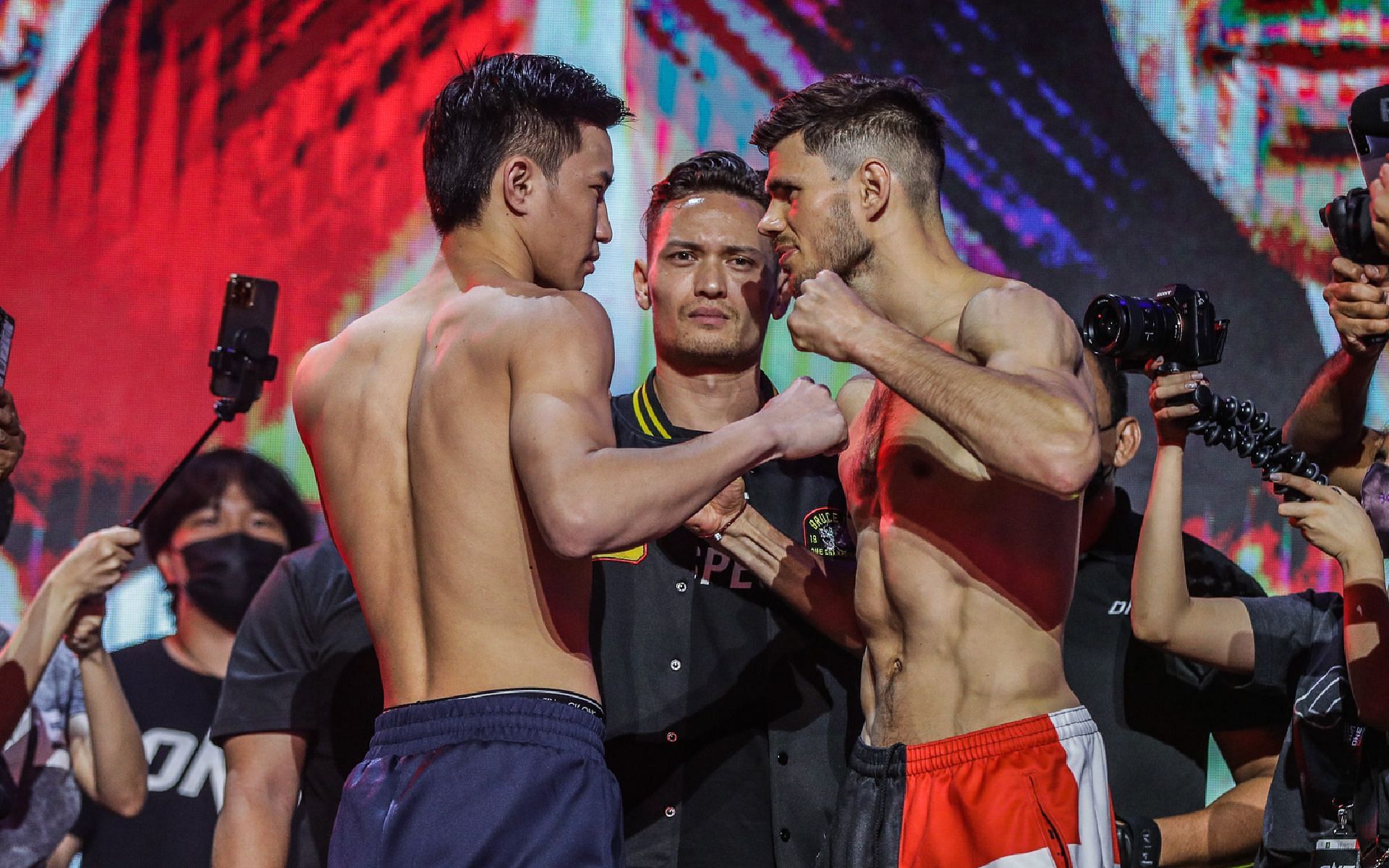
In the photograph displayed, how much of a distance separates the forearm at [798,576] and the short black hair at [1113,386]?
791 mm

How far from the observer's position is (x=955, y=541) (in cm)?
207

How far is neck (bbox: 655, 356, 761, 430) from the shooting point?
2.90 meters

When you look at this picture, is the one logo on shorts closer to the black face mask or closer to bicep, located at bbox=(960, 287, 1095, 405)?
bicep, located at bbox=(960, 287, 1095, 405)

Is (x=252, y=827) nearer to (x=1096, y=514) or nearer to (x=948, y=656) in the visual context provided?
(x=948, y=656)

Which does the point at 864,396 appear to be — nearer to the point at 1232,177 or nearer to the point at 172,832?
the point at 1232,177

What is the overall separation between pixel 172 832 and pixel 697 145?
2.41 metres

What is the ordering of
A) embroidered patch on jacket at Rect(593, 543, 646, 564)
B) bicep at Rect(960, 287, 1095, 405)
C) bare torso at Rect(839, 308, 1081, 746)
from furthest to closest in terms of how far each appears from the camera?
embroidered patch on jacket at Rect(593, 543, 646, 564) < bare torso at Rect(839, 308, 1081, 746) < bicep at Rect(960, 287, 1095, 405)

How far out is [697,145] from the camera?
364 cm

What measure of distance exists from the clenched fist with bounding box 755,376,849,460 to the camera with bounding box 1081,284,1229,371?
494 millimetres

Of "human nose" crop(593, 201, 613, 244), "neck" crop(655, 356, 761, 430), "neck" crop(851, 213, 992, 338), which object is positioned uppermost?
"human nose" crop(593, 201, 613, 244)

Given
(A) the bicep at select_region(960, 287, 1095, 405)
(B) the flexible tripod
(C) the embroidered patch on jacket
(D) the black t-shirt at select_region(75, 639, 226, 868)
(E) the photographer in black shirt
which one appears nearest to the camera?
(A) the bicep at select_region(960, 287, 1095, 405)

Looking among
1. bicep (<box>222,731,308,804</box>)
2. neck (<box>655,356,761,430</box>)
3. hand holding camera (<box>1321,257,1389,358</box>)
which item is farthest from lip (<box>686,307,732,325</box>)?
bicep (<box>222,731,308,804</box>)

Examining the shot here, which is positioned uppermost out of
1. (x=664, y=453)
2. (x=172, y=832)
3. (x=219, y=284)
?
(x=219, y=284)

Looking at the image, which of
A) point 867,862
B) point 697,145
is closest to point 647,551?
point 867,862
